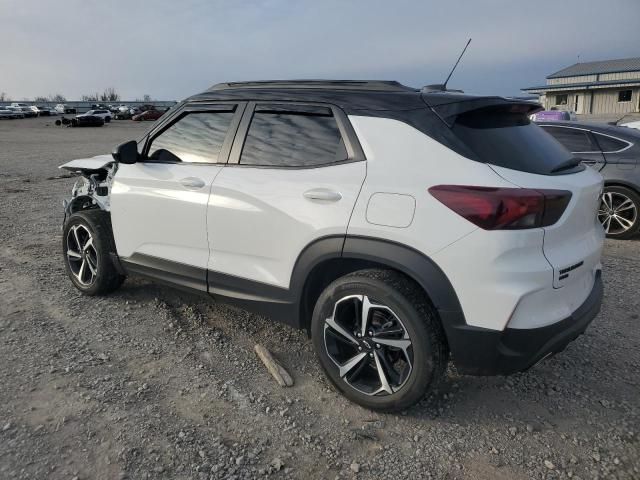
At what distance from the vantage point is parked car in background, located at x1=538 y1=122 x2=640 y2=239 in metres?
6.52

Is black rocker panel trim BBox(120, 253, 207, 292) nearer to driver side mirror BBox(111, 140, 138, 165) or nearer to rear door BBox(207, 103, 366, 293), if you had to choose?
rear door BBox(207, 103, 366, 293)

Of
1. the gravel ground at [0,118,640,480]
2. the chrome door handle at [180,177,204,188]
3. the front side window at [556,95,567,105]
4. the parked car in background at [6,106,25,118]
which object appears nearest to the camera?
the gravel ground at [0,118,640,480]

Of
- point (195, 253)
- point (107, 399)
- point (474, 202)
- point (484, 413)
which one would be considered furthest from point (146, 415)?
point (474, 202)

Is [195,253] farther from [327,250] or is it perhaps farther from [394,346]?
[394,346]

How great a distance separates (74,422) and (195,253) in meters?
1.24

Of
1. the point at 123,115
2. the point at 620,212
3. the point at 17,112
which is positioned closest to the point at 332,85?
the point at 620,212

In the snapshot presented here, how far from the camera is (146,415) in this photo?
9.32ft

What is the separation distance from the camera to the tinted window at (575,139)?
22.6 feet

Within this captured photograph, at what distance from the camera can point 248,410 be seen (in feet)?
9.59

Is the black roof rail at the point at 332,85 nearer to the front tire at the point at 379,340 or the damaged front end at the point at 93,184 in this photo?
the front tire at the point at 379,340

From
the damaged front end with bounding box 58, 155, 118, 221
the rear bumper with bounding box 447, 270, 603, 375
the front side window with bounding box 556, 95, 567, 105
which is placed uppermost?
the damaged front end with bounding box 58, 155, 118, 221

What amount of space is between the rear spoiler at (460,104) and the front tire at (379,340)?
0.87 meters

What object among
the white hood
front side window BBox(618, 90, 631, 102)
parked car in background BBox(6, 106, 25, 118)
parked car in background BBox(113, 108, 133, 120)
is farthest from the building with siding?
parked car in background BBox(6, 106, 25, 118)

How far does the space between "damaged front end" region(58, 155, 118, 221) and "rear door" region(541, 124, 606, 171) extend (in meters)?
5.43
